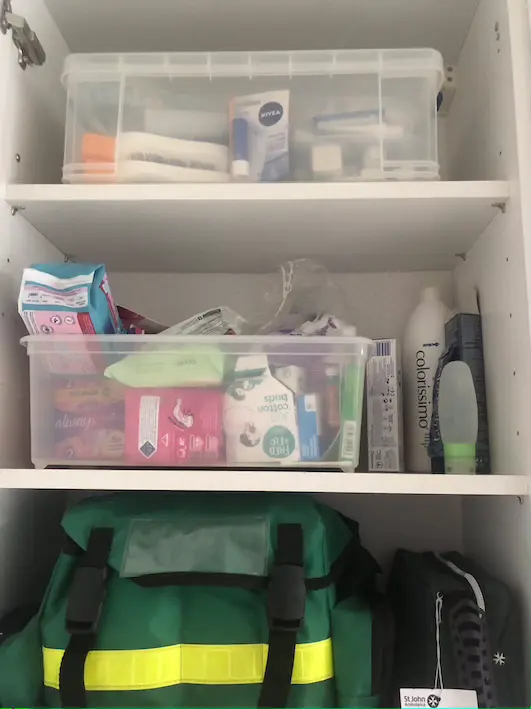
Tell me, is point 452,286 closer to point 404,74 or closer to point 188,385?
point 404,74

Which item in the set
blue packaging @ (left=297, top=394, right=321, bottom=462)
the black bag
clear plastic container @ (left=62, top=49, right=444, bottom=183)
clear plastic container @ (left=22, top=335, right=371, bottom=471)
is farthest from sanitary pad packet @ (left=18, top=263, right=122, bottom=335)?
the black bag

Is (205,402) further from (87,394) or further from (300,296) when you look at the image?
(300,296)

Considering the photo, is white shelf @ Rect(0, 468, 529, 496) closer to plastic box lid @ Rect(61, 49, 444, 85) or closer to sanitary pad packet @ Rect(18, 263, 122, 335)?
sanitary pad packet @ Rect(18, 263, 122, 335)

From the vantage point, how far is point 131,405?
0.77 metres

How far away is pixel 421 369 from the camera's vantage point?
3.08 ft

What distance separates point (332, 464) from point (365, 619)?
0.18 metres

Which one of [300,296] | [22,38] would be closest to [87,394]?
[300,296]

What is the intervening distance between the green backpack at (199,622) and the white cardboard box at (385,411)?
5.8 inches

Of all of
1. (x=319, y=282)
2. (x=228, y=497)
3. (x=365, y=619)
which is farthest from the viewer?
(x=319, y=282)

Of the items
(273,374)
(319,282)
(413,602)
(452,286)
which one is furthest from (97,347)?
(452,286)

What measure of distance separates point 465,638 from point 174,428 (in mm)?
383

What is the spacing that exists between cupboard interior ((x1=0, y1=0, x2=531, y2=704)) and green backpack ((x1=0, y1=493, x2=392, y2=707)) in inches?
4.8

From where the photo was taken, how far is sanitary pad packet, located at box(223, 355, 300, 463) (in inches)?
29.6

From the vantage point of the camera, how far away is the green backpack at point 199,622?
718mm
